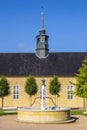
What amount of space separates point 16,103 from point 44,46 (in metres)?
9.90

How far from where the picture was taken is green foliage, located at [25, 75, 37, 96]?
45.5 meters

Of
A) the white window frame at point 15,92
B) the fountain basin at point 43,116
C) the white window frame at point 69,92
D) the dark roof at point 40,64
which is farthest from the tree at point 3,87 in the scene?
the fountain basin at point 43,116

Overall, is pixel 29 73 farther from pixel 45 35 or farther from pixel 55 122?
pixel 55 122

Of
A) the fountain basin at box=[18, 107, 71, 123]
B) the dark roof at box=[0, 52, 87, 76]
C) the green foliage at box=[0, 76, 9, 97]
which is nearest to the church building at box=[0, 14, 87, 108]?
the dark roof at box=[0, 52, 87, 76]

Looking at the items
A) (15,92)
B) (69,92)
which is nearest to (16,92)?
(15,92)

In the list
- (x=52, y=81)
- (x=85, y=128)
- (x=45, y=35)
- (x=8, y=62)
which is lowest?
(x=85, y=128)

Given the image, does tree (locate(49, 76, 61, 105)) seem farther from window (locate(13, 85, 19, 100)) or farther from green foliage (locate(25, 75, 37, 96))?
window (locate(13, 85, 19, 100))

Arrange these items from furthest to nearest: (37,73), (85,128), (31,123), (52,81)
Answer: (37,73) < (52,81) < (31,123) < (85,128)

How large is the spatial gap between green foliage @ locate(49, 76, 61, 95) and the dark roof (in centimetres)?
283

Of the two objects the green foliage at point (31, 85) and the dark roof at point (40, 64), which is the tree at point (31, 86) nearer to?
the green foliage at point (31, 85)

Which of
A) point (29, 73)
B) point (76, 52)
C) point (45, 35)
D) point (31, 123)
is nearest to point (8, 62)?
point (29, 73)

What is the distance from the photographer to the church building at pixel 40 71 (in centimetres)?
4822

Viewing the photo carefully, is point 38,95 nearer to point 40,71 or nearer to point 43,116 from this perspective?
point 40,71

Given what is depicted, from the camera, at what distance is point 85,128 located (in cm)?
2086
